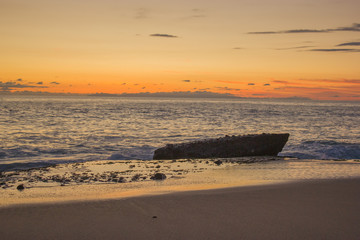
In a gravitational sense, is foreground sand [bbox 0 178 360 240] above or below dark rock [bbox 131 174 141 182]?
above

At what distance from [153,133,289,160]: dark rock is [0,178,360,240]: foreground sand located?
720cm

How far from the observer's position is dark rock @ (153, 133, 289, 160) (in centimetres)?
1367

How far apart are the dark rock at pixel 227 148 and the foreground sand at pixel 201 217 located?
7199 millimetres

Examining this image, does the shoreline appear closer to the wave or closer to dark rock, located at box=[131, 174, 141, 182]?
dark rock, located at box=[131, 174, 141, 182]

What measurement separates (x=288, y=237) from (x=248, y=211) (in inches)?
42.4

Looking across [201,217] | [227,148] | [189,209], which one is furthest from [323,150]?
[201,217]

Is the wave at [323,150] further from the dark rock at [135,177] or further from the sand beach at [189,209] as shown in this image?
the dark rock at [135,177]

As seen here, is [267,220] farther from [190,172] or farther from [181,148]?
[181,148]

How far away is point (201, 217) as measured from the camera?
16.0 feet

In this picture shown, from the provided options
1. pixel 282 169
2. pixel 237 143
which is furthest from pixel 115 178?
pixel 237 143

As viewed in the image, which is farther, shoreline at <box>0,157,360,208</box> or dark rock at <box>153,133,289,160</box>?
dark rock at <box>153,133,289,160</box>

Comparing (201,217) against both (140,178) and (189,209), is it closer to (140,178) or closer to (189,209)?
(189,209)

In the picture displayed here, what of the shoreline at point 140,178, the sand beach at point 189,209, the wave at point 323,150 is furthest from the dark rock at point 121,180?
the wave at point 323,150

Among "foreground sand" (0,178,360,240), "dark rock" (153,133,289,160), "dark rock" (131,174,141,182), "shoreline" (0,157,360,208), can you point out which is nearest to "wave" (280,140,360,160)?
"dark rock" (153,133,289,160)
